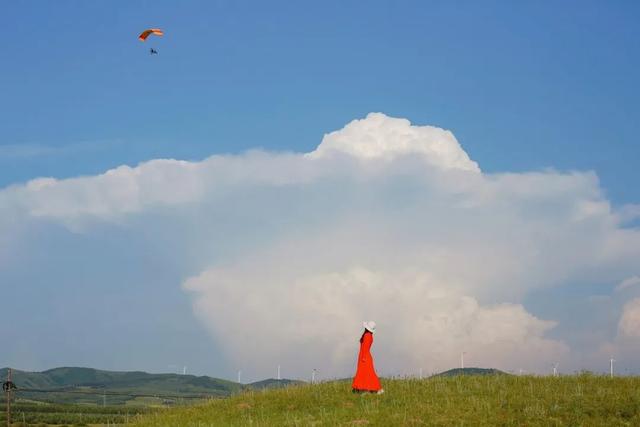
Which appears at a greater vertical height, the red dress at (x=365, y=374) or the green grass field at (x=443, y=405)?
the red dress at (x=365, y=374)

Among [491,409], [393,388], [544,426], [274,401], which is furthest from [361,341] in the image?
[544,426]

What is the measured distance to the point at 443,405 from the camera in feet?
107

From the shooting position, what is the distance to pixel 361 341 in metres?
37.3

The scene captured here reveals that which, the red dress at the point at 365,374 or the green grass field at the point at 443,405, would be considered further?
the red dress at the point at 365,374

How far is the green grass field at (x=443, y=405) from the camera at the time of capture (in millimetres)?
30156

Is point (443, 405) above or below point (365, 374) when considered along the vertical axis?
below

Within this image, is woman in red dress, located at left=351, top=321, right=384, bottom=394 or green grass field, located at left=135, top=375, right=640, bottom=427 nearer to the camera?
green grass field, located at left=135, top=375, right=640, bottom=427

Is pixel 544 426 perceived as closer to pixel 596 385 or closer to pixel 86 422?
pixel 596 385

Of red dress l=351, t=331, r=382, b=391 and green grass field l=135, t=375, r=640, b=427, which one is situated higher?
red dress l=351, t=331, r=382, b=391

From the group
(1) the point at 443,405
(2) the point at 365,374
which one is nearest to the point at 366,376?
(2) the point at 365,374

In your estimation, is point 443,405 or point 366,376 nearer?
point 443,405

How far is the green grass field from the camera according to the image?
98.9 ft

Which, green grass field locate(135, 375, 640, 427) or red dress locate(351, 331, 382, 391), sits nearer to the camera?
green grass field locate(135, 375, 640, 427)

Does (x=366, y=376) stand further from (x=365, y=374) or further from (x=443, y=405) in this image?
(x=443, y=405)
